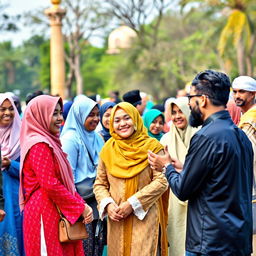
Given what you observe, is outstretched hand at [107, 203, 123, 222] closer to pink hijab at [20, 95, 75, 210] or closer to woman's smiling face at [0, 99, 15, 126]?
pink hijab at [20, 95, 75, 210]

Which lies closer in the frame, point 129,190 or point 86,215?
point 86,215

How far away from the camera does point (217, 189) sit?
148 inches

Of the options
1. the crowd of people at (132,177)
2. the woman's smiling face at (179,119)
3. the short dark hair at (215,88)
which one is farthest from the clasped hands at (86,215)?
the woman's smiling face at (179,119)

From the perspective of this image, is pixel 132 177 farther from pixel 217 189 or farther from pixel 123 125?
pixel 217 189

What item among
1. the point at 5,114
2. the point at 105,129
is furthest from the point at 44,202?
the point at 105,129

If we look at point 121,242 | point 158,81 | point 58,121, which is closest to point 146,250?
point 121,242

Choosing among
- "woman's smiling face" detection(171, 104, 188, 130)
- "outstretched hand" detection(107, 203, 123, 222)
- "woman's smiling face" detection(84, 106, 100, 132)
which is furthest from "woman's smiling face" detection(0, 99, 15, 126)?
"woman's smiling face" detection(171, 104, 188, 130)

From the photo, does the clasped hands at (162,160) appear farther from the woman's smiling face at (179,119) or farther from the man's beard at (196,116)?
the woman's smiling face at (179,119)

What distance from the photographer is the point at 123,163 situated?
523cm

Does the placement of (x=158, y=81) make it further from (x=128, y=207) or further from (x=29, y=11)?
(x=128, y=207)

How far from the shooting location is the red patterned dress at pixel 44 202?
4.62m

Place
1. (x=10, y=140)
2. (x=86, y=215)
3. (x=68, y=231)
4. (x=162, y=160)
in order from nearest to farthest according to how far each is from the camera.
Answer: (x=162, y=160), (x=68, y=231), (x=86, y=215), (x=10, y=140)

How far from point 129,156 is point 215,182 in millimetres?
1610

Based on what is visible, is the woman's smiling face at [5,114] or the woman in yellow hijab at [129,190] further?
the woman's smiling face at [5,114]
